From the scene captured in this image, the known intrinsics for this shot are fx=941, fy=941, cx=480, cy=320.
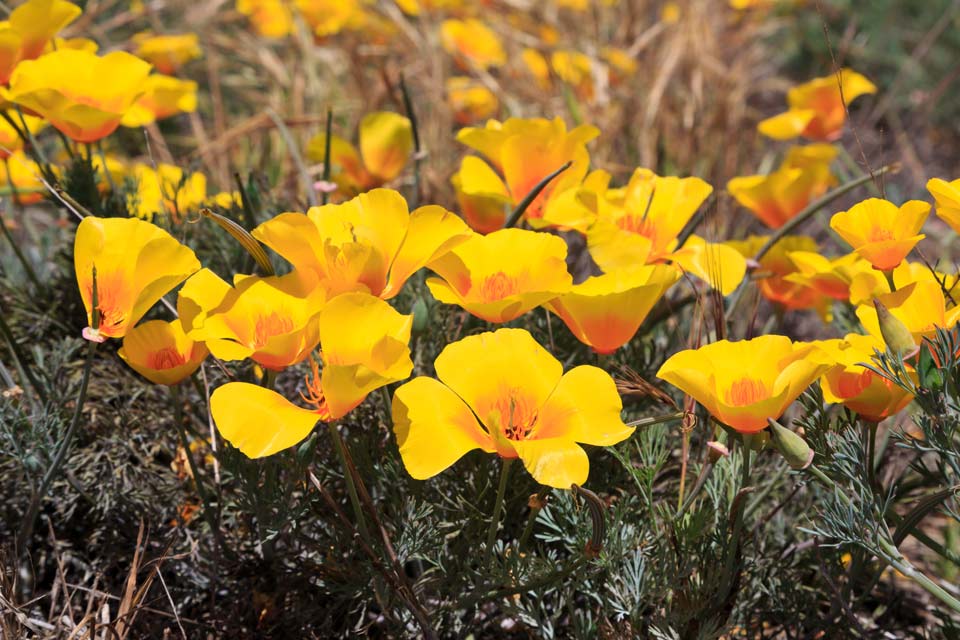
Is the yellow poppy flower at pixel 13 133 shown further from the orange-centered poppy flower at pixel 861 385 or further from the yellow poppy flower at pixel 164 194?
the orange-centered poppy flower at pixel 861 385

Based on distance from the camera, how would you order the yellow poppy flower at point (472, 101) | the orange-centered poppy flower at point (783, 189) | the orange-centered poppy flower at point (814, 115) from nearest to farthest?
the orange-centered poppy flower at point (783, 189), the orange-centered poppy flower at point (814, 115), the yellow poppy flower at point (472, 101)

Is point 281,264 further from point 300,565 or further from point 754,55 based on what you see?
point 754,55

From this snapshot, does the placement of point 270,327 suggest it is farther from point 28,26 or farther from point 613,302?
point 28,26

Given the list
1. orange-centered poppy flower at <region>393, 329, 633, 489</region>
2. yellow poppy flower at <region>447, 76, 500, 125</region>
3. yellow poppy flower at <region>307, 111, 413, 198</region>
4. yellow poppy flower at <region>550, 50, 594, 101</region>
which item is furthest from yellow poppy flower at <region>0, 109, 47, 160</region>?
yellow poppy flower at <region>550, 50, 594, 101</region>

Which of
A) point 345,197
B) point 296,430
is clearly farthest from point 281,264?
point 296,430

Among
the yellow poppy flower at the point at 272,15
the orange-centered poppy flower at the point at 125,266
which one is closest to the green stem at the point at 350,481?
the orange-centered poppy flower at the point at 125,266

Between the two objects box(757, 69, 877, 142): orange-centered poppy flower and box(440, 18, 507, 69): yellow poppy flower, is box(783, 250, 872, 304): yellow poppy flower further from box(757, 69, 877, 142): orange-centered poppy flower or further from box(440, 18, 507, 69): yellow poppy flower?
box(440, 18, 507, 69): yellow poppy flower
